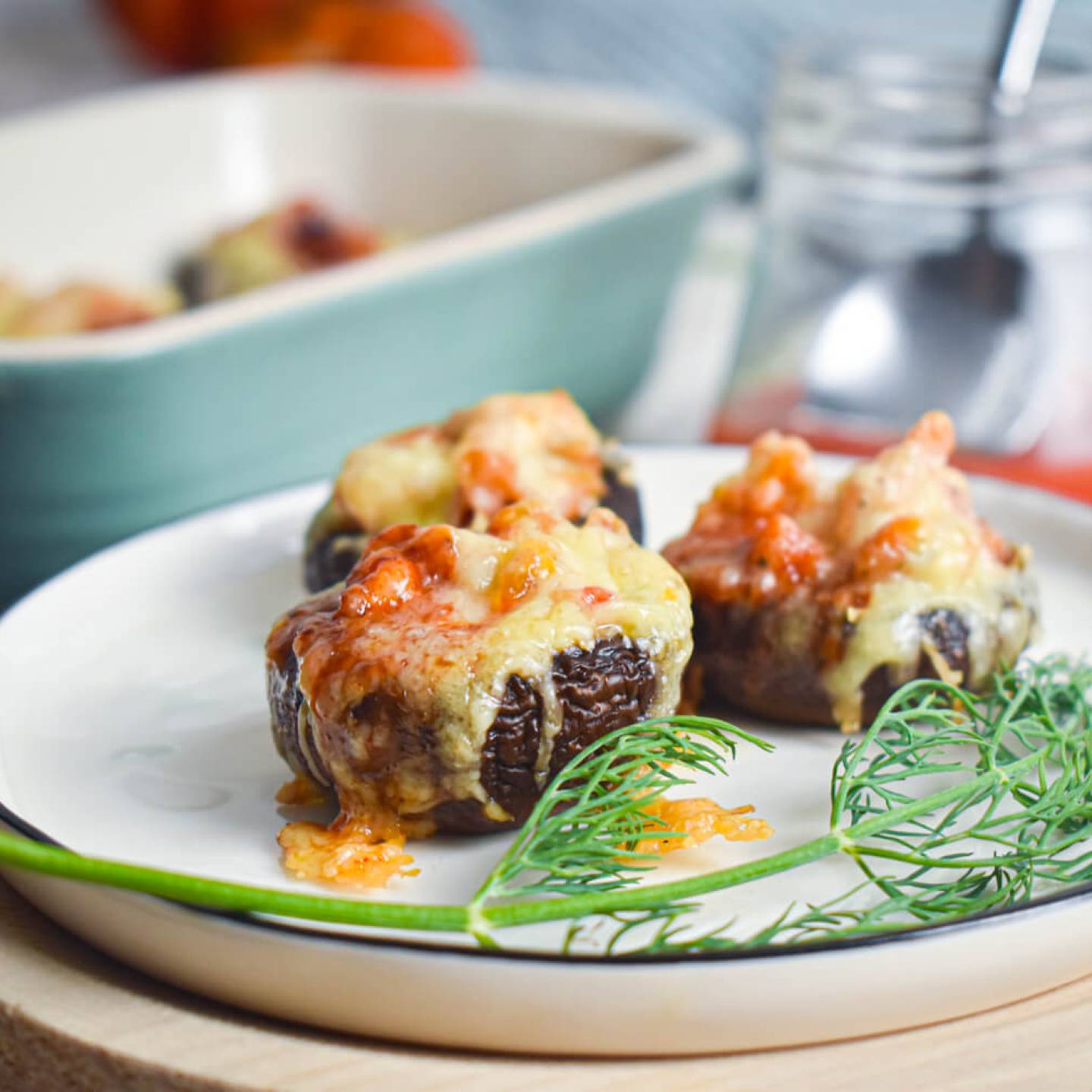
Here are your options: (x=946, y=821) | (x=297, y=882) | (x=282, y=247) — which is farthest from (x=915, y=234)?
(x=297, y=882)

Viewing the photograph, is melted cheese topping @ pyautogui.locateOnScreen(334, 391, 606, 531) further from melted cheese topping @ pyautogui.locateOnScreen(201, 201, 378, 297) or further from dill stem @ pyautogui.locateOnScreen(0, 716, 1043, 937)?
melted cheese topping @ pyautogui.locateOnScreen(201, 201, 378, 297)

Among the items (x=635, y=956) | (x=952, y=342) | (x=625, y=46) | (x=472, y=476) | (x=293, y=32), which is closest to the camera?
(x=635, y=956)

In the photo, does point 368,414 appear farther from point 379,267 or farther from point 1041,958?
point 1041,958

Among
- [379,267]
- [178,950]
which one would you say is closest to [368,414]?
[379,267]

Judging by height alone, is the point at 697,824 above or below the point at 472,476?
below

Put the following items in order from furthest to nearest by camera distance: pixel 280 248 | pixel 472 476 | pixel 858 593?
pixel 280 248 → pixel 472 476 → pixel 858 593

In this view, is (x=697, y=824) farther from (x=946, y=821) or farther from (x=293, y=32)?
(x=293, y=32)

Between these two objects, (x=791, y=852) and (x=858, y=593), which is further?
(x=858, y=593)
